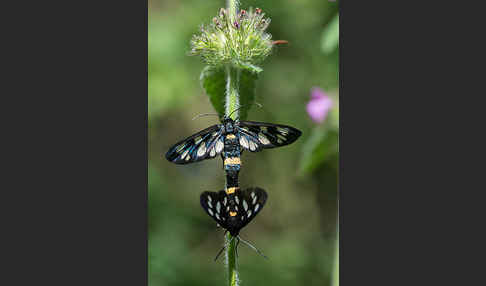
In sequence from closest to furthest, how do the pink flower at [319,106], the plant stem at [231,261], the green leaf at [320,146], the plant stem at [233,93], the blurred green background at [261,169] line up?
the plant stem at [231,261] < the plant stem at [233,93] < the green leaf at [320,146] < the pink flower at [319,106] < the blurred green background at [261,169]

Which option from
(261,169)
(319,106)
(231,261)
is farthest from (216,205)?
(261,169)

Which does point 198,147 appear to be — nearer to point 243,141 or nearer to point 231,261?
point 243,141

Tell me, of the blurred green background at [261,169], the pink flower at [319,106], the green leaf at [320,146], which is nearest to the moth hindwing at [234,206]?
the green leaf at [320,146]

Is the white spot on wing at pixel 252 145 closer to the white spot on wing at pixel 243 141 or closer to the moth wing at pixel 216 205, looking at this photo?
the white spot on wing at pixel 243 141

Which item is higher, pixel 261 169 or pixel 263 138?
pixel 263 138

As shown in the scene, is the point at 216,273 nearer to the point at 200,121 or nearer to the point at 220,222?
the point at 200,121
